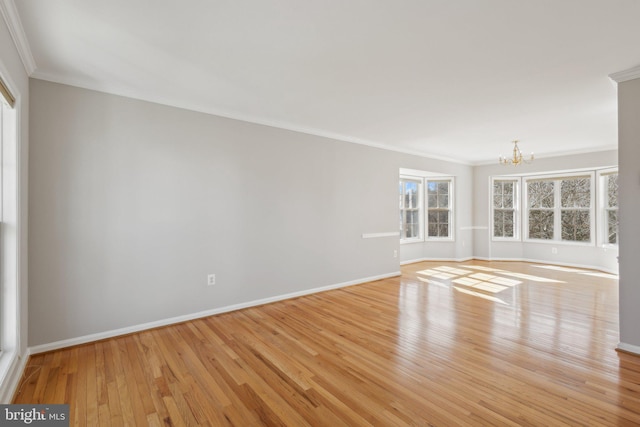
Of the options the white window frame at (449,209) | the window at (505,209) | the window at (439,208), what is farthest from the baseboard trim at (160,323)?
the window at (505,209)

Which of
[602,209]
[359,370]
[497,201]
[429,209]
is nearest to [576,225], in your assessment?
[602,209]

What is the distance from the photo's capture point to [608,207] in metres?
5.93

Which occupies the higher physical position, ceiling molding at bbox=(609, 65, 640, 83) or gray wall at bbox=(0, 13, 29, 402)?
ceiling molding at bbox=(609, 65, 640, 83)

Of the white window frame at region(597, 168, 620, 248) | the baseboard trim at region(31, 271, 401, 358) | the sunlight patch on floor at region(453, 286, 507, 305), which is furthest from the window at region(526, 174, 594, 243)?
the baseboard trim at region(31, 271, 401, 358)

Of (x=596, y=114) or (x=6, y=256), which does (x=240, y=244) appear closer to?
(x=6, y=256)

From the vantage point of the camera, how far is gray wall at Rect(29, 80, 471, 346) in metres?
2.66

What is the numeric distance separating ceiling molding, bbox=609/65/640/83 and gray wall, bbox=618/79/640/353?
4cm

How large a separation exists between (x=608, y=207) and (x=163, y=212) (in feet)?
25.9

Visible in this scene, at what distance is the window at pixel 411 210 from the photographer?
7.07 metres

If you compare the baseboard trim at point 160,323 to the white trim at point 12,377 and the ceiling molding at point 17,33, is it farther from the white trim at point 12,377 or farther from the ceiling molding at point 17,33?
the ceiling molding at point 17,33

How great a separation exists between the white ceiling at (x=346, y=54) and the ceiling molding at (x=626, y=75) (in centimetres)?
7

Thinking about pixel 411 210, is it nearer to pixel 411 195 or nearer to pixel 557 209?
pixel 411 195

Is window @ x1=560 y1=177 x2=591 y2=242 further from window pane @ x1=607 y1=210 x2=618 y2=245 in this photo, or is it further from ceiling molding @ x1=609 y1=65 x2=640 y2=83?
ceiling molding @ x1=609 y1=65 x2=640 y2=83

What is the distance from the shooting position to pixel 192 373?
2.29 m
